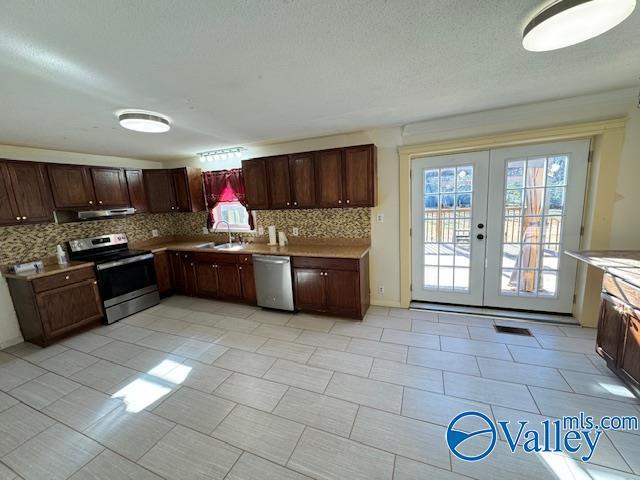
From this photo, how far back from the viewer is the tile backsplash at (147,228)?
310cm

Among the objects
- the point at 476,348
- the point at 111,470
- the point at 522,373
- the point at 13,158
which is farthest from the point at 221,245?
the point at 522,373

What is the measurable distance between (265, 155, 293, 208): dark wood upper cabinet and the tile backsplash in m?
0.36

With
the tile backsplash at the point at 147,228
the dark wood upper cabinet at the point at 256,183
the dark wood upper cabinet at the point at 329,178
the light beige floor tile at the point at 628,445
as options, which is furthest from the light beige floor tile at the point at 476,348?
the dark wood upper cabinet at the point at 256,183

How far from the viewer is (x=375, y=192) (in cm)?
318

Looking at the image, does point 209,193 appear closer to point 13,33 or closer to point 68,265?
point 68,265

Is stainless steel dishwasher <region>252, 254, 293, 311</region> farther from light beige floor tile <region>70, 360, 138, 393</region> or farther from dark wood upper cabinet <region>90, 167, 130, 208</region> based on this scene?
dark wood upper cabinet <region>90, 167, 130, 208</region>

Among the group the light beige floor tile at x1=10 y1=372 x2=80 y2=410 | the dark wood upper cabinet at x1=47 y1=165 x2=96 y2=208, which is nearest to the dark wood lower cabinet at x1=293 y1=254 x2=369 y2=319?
the light beige floor tile at x1=10 y1=372 x2=80 y2=410

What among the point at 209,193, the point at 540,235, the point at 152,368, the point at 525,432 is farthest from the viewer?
the point at 209,193

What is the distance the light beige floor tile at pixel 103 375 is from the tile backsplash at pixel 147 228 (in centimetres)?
186

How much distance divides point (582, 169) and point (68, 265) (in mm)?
6020

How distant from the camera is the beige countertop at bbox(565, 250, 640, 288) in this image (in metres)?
1.74

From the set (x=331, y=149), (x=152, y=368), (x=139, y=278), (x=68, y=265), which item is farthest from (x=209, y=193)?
(x=152, y=368)

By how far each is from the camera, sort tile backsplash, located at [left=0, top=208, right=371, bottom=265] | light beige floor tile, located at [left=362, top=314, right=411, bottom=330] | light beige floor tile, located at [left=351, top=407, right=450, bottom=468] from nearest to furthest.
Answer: light beige floor tile, located at [left=351, top=407, right=450, bottom=468] < light beige floor tile, located at [left=362, top=314, right=411, bottom=330] < tile backsplash, located at [left=0, top=208, right=371, bottom=265]

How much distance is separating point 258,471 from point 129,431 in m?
1.02
